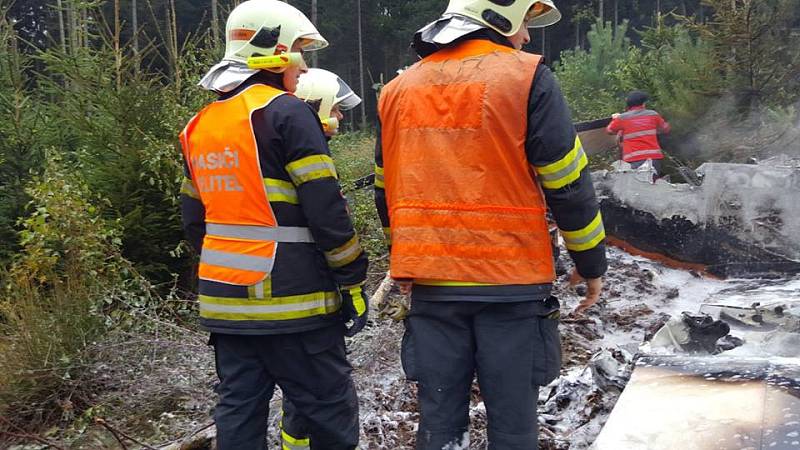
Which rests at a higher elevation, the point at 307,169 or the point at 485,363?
the point at 307,169

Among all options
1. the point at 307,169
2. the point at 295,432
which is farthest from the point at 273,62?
the point at 295,432

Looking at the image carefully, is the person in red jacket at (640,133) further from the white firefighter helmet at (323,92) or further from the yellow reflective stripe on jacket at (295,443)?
the yellow reflective stripe on jacket at (295,443)

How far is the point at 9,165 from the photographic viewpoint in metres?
6.05

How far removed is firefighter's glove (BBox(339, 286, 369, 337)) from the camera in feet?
8.46

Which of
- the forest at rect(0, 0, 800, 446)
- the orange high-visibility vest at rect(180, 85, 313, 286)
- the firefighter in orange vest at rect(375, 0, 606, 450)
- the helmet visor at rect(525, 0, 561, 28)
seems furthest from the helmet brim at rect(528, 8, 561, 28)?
the forest at rect(0, 0, 800, 446)

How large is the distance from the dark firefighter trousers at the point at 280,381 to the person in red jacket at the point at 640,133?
20.1ft

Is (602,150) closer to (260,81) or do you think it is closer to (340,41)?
(260,81)

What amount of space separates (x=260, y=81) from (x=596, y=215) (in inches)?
51.5

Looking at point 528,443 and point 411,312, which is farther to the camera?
point 411,312

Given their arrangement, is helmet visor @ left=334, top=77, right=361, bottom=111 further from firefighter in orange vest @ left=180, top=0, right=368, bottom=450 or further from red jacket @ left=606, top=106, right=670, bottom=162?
red jacket @ left=606, top=106, right=670, bottom=162

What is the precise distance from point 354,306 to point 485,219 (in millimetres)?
631

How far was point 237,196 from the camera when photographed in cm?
245

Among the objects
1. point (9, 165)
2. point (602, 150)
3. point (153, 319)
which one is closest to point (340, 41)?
point (602, 150)

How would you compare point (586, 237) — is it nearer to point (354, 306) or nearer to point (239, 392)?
point (354, 306)
